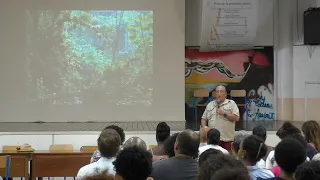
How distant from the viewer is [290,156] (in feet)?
9.08

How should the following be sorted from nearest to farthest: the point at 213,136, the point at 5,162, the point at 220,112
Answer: the point at 213,136 < the point at 5,162 < the point at 220,112

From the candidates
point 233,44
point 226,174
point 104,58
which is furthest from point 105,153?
point 233,44

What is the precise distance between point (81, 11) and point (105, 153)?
28.2 feet

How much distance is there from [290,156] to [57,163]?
3682 mm

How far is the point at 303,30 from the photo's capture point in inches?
478

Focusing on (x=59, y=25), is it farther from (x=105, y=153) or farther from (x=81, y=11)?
(x=105, y=153)

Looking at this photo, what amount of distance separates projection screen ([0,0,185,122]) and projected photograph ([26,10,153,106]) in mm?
25

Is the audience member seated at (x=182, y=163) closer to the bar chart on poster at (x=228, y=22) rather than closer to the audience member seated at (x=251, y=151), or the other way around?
the audience member seated at (x=251, y=151)

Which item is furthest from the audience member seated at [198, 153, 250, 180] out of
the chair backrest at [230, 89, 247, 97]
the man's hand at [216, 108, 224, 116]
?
the chair backrest at [230, 89, 247, 97]

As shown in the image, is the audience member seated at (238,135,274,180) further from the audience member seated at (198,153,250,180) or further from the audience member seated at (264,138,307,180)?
the audience member seated at (198,153,250,180)

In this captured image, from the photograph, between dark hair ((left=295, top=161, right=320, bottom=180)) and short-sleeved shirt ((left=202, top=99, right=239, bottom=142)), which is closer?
dark hair ((left=295, top=161, right=320, bottom=180))

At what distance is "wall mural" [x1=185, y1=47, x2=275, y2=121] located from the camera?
1284 cm

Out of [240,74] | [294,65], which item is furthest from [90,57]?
[294,65]

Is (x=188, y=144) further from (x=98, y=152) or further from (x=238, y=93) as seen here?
(x=238, y=93)
